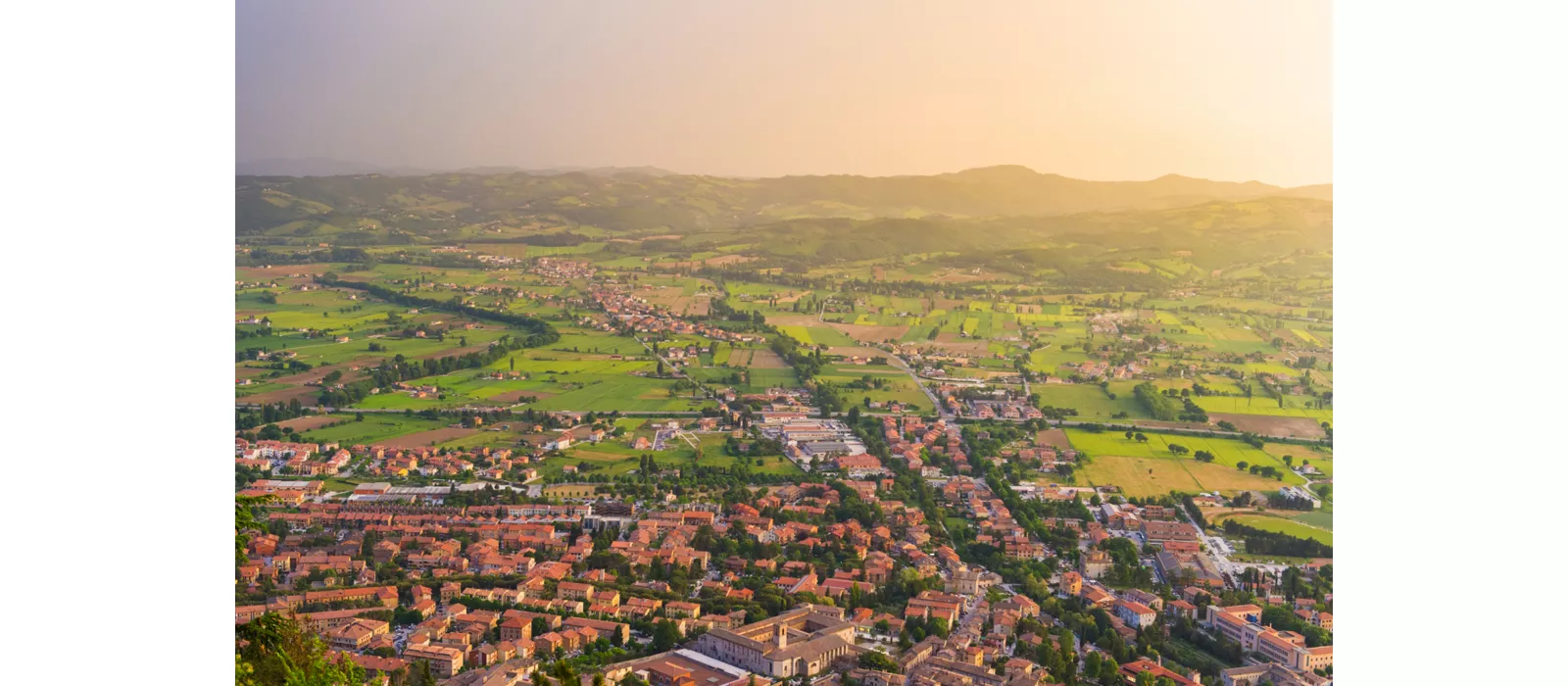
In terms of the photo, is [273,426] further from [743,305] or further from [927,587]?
[927,587]

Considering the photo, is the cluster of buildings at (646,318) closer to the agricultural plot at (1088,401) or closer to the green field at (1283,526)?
the agricultural plot at (1088,401)

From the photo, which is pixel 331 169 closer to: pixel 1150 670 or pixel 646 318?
pixel 646 318

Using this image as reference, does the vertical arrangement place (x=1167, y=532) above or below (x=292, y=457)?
below

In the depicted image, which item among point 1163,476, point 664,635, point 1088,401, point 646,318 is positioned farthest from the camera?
point 646,318

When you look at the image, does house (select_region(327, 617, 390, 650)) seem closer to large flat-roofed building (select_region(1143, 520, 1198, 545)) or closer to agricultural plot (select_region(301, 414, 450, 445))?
agricultural plot (select_region(301, 414, 450, 445))

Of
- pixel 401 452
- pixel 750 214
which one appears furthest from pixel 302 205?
pixel 750 214

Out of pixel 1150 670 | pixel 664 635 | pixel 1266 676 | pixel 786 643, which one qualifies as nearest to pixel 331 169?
pixel 664 635

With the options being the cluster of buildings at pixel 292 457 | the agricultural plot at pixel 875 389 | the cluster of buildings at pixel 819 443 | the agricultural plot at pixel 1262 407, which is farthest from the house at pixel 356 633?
the agricultural plot at pixel 1262 407
